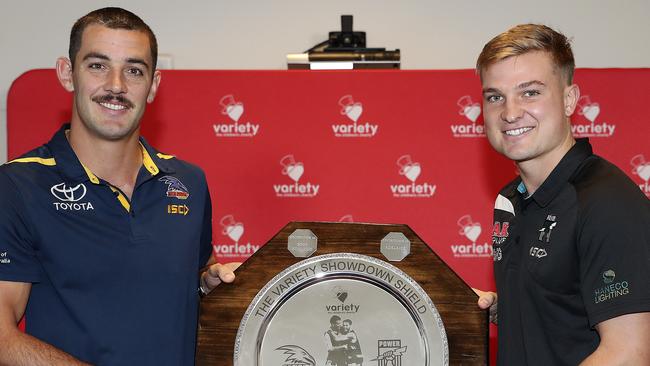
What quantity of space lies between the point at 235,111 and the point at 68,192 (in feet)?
4.10

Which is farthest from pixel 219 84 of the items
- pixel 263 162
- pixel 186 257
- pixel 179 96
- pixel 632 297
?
pixel 632 297

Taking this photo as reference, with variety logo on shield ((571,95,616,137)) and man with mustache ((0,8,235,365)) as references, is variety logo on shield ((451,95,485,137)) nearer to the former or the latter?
variety logo on shield ((571,95,616,137))

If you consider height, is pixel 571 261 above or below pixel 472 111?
below

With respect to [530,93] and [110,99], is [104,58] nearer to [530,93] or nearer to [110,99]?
[110,99]

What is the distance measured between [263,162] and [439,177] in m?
0.75

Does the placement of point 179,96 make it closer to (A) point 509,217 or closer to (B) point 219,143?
(B) point 219,143

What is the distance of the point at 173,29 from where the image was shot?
432 cm

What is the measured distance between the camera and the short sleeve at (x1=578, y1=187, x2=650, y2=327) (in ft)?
5.72

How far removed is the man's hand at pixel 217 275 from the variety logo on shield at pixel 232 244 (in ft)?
3.10

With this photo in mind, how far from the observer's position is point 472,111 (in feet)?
10.9

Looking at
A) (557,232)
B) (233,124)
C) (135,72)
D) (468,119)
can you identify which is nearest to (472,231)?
(468,119)

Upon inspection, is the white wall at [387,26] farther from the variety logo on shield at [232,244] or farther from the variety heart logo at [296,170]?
the variety logo on shield at [232,244]

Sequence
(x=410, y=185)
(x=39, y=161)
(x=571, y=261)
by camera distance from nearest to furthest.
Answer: (x=571, y=261) < (x=39, y=161) < (x=410, y=185)

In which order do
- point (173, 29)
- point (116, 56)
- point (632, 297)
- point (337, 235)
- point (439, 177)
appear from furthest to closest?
1. point (173, 29)
2. point (439, 177)
3. point (116, 56)
4. point (337, 235)
5. point (632, 297)
